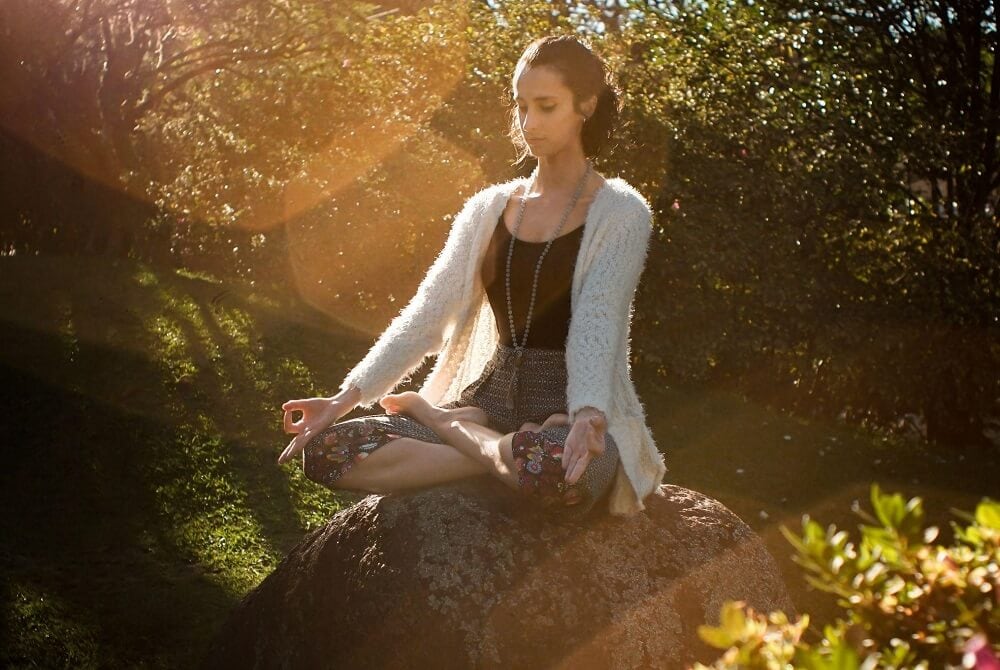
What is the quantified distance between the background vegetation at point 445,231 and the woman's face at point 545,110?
156 inches

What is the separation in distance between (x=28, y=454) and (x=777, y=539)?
17.6 feet

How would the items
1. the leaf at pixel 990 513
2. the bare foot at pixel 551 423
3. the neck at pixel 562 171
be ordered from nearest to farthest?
the leaf at pixel 990 513 < the bare foot at pixel 551 423 < the neck at pixel 562 171

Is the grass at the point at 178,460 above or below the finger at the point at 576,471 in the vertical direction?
below

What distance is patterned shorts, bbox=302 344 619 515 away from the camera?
14.8 ft

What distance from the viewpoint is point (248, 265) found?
45.5ft

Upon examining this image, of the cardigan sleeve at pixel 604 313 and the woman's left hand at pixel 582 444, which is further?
the cardigan sleeve at pixel 604 313

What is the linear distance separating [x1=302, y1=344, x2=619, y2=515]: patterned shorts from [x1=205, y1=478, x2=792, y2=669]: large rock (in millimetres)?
217

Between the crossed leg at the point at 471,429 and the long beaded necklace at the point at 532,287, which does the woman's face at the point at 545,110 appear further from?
the crossed leg at the point at 471,429

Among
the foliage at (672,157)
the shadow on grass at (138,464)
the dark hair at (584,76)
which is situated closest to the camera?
the dark hair at (584,76)

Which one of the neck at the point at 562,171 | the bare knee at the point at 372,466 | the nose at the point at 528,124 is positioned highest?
the nose at the point at 528,124

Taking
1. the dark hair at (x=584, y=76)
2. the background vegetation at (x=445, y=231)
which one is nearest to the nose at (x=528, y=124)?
the dark hair at (x=584, y=76)

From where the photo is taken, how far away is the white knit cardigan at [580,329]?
4766 millimetres

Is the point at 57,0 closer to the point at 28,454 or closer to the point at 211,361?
the point at 211,361

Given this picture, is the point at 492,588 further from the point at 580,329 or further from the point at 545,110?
the point at 545,110
